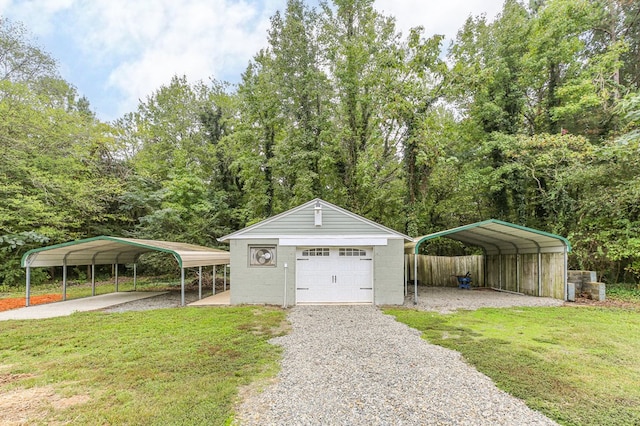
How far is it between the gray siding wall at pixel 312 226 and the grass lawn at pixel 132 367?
3.05 meters

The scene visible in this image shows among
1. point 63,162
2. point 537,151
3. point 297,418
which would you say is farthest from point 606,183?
point 63,162

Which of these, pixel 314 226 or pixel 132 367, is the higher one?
pixel 314 226

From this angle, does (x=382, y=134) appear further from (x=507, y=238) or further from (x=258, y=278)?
(x=258, y=278)

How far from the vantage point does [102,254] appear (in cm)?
1252

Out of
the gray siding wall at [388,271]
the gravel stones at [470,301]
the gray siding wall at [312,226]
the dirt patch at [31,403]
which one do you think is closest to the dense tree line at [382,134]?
the gravel stones at [470,301]

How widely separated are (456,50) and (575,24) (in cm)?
492

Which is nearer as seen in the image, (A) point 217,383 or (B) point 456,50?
(A) point 217,383

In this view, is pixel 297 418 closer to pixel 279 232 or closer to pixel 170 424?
pixel 170 424

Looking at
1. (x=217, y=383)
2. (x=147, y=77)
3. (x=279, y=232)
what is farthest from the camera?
(x=147, y=77)

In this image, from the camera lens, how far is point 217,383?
13.0 feet

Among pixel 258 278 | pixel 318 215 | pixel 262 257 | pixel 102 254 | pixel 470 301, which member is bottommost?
pixel 470 301

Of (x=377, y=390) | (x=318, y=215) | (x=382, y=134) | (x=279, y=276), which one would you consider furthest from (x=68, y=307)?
(x=382, y=134)

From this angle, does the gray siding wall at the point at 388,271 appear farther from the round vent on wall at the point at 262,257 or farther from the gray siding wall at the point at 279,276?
the round vent on wall at the point at 262,257

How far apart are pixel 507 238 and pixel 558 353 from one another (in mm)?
7740
